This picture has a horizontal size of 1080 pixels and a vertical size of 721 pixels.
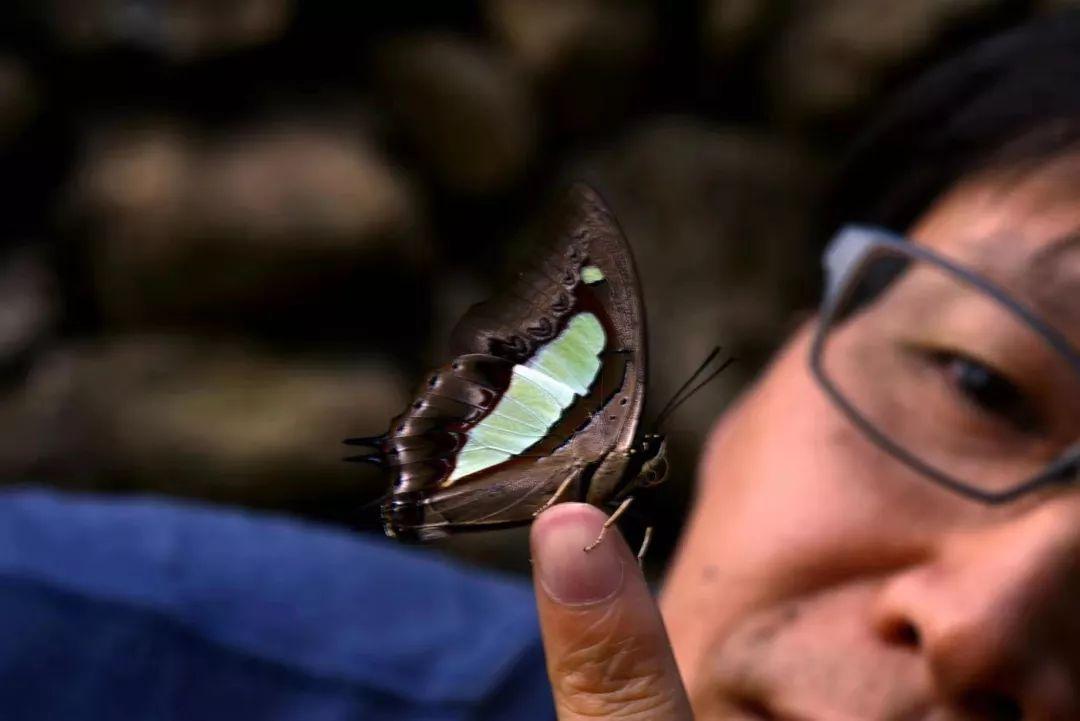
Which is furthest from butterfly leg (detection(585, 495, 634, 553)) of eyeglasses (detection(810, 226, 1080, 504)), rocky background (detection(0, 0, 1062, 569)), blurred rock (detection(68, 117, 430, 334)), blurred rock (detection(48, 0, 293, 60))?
blurred rock (detection(48, 0, 293, 60))

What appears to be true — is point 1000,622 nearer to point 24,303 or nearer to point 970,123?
point 970,123

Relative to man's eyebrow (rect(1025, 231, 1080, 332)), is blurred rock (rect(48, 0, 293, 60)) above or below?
below

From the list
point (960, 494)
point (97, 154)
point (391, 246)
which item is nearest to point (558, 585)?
point (960, 494)

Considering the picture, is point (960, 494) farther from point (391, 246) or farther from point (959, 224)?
point (391, 246)

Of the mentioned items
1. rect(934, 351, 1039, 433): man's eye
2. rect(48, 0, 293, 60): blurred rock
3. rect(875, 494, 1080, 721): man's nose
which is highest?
rect(934, 351, 1039, 433): man's eye

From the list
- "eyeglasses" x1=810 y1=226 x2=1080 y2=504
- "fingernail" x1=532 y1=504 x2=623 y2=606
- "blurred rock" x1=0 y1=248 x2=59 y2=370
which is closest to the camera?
"fingernail" x1=532 y1=504 x2=623 y2=606

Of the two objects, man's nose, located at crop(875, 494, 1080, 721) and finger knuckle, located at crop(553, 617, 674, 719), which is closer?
finger knuckle, located at crop(553, 617, 674, 719)

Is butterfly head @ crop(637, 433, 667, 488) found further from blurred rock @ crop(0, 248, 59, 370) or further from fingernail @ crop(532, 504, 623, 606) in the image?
blurred rock @ crop(0, 248, 59, 370)

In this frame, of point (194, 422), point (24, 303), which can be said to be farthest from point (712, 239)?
point (24, 303)
